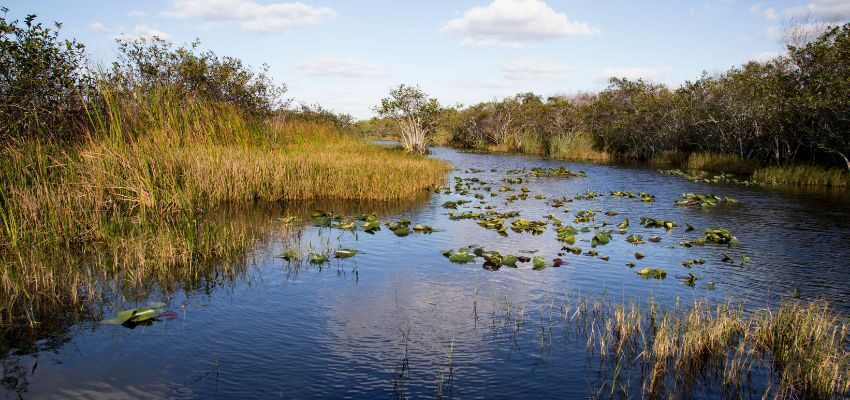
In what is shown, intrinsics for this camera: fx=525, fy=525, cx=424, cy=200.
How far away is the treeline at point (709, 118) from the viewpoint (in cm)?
2378

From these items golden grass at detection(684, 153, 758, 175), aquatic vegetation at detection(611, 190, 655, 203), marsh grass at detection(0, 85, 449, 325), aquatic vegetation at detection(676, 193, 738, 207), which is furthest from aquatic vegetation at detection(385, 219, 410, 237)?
golden grass at detection(684, 153, 758, 175)

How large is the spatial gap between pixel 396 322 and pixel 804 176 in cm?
2620

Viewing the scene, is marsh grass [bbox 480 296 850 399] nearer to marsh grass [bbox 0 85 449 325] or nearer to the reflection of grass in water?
the reflection of grass in water

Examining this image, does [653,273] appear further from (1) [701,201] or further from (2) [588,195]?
(2) [588,195]

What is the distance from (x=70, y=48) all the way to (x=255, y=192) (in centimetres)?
598

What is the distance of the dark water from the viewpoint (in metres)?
5.40

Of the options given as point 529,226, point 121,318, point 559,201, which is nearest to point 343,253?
point 121,318

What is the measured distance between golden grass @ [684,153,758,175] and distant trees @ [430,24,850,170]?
27.7 inches

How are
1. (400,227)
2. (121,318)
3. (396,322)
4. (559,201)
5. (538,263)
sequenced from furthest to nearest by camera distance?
(559,201)
(400,227)
(538,263)
(396,322)
(121,318)

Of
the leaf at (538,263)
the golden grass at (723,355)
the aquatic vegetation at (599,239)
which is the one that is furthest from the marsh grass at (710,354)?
the aquatic vegetation at (599,239)

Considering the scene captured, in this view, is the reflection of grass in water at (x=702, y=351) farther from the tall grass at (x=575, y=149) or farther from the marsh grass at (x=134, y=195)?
the tall grass at (x=575, y=149)

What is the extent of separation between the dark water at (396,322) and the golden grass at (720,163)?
1853cm

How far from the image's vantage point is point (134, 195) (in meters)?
11.8

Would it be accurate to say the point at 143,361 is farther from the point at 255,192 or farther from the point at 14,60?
the point at 255,192
